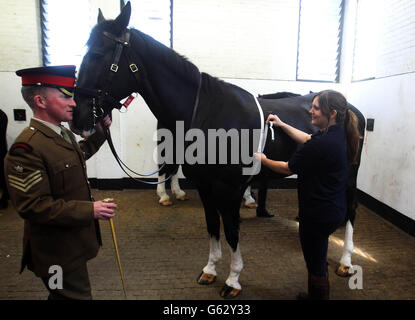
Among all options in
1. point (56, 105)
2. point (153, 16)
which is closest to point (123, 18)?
point (56, 105)

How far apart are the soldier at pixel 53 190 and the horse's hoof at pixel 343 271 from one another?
2094 mm

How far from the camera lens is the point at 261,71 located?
4.61m

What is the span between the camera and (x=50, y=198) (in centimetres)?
116

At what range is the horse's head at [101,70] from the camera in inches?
62.7

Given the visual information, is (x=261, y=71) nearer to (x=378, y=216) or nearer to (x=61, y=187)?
(x=378, y=216)

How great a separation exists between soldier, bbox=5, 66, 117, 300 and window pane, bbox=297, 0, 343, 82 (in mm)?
4296

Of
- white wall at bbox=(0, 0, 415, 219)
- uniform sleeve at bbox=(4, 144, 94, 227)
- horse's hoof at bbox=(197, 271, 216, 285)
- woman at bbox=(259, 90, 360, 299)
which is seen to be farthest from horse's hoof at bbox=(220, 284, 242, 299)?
white wall at bbox=(0, 0, 415, 219)

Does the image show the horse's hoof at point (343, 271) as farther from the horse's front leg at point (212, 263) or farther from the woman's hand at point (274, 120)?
→ the woman's hand at point (274, 120)

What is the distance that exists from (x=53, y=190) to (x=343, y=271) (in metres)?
2.40

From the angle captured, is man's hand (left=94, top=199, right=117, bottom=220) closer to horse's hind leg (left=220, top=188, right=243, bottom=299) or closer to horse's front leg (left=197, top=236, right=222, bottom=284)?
horse's hind leg (left=220, top=188, right=243, bottom=299)

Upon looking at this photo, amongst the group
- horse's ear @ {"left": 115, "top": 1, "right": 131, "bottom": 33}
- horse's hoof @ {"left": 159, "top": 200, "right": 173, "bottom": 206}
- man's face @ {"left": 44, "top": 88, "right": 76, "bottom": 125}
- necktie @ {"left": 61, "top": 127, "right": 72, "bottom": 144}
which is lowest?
horse's hoof @ {"left": 159, "top": 200, "right": 173, "bottom": 206}

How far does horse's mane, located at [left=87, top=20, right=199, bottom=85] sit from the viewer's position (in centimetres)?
164

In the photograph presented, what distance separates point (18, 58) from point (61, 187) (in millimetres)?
4174

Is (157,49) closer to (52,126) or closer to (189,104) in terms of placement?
(189,104)
